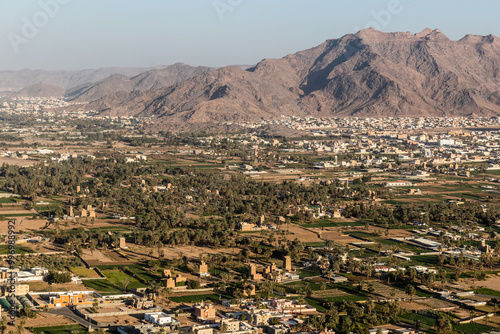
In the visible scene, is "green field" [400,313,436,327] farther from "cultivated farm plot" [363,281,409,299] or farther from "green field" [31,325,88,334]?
"green field" [31,325,88,334]

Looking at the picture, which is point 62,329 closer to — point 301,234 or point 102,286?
point 102,286

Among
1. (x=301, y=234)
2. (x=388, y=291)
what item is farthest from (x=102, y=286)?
(x=301, y=234)

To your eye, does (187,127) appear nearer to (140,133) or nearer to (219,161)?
(140,133)

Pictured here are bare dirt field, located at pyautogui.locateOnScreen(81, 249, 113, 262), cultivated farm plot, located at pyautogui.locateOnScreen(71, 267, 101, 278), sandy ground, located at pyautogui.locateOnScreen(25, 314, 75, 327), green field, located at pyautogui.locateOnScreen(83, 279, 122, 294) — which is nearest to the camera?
sandy ground, located at pyautogui.locateOnScreen(25, 314, 75, 327)

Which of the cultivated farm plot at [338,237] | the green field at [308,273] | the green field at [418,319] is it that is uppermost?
the cultivated farm plot at [338,237]

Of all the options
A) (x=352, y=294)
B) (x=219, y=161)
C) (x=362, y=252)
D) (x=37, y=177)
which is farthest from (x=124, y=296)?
(x=219, y=161)

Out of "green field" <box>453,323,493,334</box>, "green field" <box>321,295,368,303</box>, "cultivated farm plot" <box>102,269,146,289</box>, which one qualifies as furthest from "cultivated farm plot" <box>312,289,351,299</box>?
"cultivated farm plot" <box>102,269,146,289</box>

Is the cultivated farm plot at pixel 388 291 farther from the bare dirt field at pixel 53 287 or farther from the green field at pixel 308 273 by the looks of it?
the bare dirt field at pixel 53 287

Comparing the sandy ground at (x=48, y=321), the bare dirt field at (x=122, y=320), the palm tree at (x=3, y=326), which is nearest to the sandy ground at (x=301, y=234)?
the bare dirt field at (x=122, y=320)
